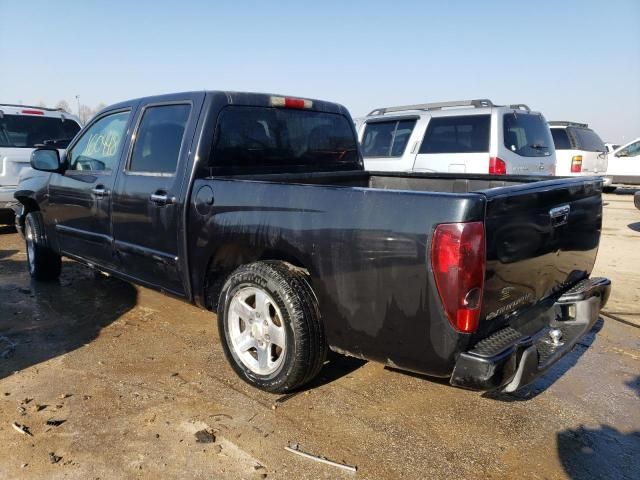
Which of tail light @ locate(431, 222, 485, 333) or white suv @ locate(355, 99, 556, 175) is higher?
white suv @ locate(355, 99, 556, 175)

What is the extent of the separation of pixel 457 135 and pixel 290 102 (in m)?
4.27

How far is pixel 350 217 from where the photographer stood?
8.35 feet

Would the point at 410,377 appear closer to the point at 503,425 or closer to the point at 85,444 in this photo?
the point at 503,425

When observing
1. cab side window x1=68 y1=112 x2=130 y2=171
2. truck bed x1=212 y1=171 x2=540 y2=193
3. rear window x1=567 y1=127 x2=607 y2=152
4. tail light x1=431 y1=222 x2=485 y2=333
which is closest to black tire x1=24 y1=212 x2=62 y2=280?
cab side window x1=68 y1=112 x2=130 y2=171

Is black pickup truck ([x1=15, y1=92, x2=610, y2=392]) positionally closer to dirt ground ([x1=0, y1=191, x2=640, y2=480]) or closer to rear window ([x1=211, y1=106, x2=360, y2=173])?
rear window ([x1=211, y1=106, x2=360, y2=173])

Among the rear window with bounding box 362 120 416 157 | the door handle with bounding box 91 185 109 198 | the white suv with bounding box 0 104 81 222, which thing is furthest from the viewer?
the rear window with bounding box 362 120 416 157

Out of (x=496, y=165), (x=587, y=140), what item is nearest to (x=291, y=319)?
(x=496, y=165)

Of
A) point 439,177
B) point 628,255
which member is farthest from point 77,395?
point 628,255

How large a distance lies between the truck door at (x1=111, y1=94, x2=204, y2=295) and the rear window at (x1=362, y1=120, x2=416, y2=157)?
5.15 meters

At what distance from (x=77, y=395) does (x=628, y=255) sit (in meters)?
7.39

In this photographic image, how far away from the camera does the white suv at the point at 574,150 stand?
11.9 metres

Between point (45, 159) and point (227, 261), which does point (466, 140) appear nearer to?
point (227, 261)

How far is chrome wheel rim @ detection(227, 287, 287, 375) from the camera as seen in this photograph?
9.96 ft

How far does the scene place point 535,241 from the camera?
262cm
